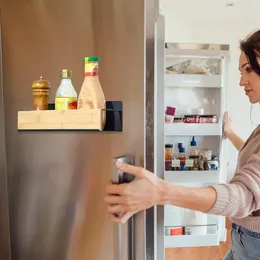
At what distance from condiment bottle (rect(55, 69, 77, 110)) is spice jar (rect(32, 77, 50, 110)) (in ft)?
0.11

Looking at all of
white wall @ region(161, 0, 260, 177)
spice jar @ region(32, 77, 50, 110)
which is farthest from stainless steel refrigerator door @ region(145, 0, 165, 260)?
white wall @ region(161, 0, 260, 177)

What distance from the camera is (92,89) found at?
576 mm

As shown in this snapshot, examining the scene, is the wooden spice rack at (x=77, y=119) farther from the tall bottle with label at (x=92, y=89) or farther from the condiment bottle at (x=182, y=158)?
the condiment bottle at (x=182, y=158)

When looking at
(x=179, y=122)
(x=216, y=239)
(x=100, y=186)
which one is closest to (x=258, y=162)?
(x=100, y=186)

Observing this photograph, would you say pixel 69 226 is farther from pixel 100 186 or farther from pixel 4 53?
pixel 4 53

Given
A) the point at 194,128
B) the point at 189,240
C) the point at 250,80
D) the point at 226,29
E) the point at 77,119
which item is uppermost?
the point at 226,29

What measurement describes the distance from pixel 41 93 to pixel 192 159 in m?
1.46

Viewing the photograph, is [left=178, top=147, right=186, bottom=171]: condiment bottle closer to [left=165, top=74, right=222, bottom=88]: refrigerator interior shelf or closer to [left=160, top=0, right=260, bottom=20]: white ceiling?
[left=165, top=74, right=222, bottom=88]: refrigerator interior shelf

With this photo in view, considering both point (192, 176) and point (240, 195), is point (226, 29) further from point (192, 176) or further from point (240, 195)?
point (240, 195)

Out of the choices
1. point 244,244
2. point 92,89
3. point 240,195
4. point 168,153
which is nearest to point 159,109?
point 92,89

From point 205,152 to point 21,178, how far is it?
4.88ft

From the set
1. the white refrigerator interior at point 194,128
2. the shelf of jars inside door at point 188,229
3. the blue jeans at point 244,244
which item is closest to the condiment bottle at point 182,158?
the white refrigerator interior at point 194,128

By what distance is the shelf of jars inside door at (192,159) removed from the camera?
1.86 m

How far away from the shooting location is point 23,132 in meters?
0.65
